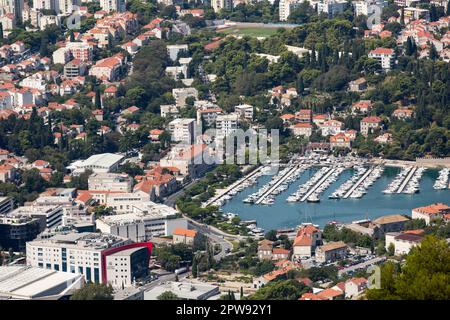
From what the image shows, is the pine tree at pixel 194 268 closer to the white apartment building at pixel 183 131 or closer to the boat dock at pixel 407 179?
the boat dock at pixel 407 179

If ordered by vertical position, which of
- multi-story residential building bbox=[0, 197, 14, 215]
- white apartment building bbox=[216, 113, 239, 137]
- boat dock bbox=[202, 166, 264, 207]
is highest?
white apartment building bbox=[216, 113, 239, 137]

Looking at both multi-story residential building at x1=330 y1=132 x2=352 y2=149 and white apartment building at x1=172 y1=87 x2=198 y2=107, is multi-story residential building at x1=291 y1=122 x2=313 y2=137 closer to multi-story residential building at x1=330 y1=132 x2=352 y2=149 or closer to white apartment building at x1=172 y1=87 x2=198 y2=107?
multi-story residential building at x1=330 y1=132 x2=352 y2=149

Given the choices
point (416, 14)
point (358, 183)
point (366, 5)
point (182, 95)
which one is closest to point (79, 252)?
point (358, 183)

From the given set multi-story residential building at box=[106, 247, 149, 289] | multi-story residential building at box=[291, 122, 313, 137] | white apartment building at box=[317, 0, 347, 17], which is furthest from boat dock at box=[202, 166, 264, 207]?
white apartment building at box=[317, 0, 347, 17]

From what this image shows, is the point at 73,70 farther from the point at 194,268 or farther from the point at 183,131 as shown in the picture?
the point at 194,268

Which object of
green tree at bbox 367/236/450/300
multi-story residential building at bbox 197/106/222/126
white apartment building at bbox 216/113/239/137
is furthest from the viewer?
multi-story residential building at bbox 197/106/222/126

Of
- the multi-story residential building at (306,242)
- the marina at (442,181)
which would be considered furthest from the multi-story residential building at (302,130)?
the multi-story residential building at (306,242)
